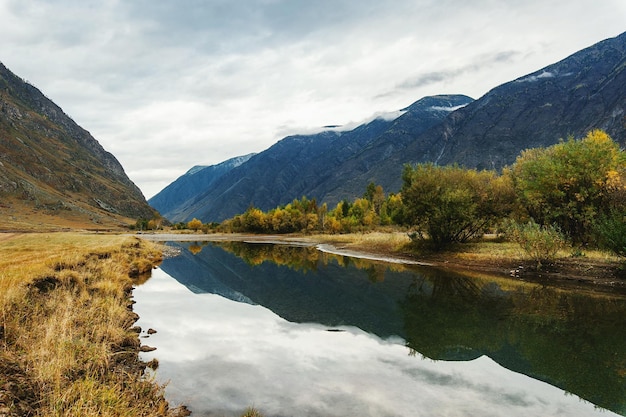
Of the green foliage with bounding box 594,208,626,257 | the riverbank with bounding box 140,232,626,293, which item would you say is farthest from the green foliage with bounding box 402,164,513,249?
the green foliage with bounding box 594,208,626,257

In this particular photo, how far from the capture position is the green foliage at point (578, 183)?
36.7 metres

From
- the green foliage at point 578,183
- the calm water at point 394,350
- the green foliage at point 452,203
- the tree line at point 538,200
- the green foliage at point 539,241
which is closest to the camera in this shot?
the calm water at point 394,350

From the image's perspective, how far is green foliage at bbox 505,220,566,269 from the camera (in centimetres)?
3275

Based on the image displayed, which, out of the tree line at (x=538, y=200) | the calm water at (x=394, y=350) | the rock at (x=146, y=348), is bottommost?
the calm water at (x=394, y=350)

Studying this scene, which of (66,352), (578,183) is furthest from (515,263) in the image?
(66,352)

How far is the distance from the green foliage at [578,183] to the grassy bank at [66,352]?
39310 mm

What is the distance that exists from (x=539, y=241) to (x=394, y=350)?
2373 centimetres

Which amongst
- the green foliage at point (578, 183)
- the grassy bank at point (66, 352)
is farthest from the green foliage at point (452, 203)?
the grassy bank at point (66, 352)

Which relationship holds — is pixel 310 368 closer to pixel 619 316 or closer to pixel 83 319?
pixel 83 319

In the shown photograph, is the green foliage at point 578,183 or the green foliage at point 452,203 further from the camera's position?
the green foliage at point 452,203

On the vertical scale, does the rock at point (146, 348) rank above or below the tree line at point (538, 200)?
below

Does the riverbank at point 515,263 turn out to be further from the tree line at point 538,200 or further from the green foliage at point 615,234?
the tree line at point 538,200

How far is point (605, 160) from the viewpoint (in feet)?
124

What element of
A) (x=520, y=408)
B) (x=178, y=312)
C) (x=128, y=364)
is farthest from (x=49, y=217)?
(x=520, y=408)
